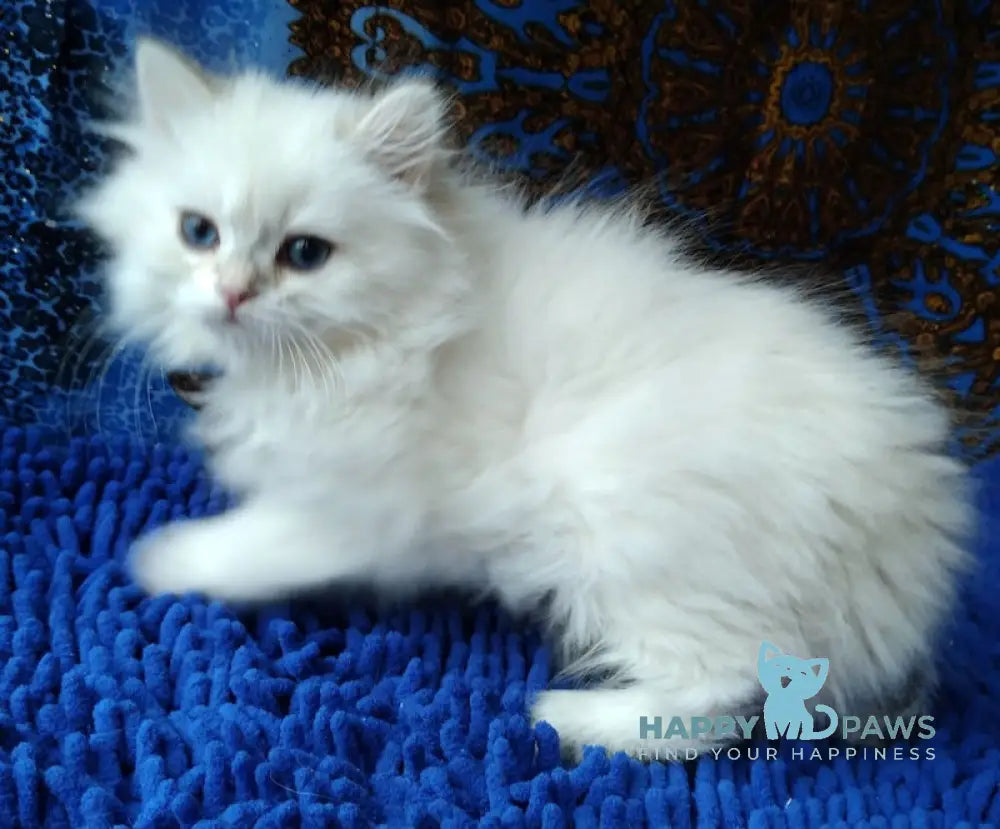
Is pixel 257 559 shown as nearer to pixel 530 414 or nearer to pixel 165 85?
pixel 530 414

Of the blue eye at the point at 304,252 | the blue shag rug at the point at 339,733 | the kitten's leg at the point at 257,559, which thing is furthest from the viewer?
the kitten's leg at the point at 257,559

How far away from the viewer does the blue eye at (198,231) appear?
3.39 ft

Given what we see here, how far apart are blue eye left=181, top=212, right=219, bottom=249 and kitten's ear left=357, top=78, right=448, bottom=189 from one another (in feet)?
0.63

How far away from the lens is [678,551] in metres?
0.99

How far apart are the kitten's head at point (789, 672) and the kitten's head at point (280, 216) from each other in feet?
1.63

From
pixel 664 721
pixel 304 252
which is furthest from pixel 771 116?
pixel 664 721

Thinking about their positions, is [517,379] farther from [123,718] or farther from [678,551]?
[123,718]

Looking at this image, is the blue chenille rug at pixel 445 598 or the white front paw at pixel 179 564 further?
the white front paw at pixel 179 564

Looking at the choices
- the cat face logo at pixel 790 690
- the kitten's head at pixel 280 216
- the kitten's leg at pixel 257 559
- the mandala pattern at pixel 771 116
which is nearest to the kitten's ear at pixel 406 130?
the kitten's head at pixel 280 216

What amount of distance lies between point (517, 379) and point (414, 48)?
1.85 feet

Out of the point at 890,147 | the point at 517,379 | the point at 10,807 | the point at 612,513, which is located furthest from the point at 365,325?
the point at 890,147

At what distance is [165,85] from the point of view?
1065 mm

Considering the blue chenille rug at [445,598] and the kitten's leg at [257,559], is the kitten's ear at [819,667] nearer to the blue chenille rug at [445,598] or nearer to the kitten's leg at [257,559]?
the blue chenille rug at [445,598]

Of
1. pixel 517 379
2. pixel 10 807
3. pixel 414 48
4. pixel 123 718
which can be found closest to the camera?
pixel 10 807
